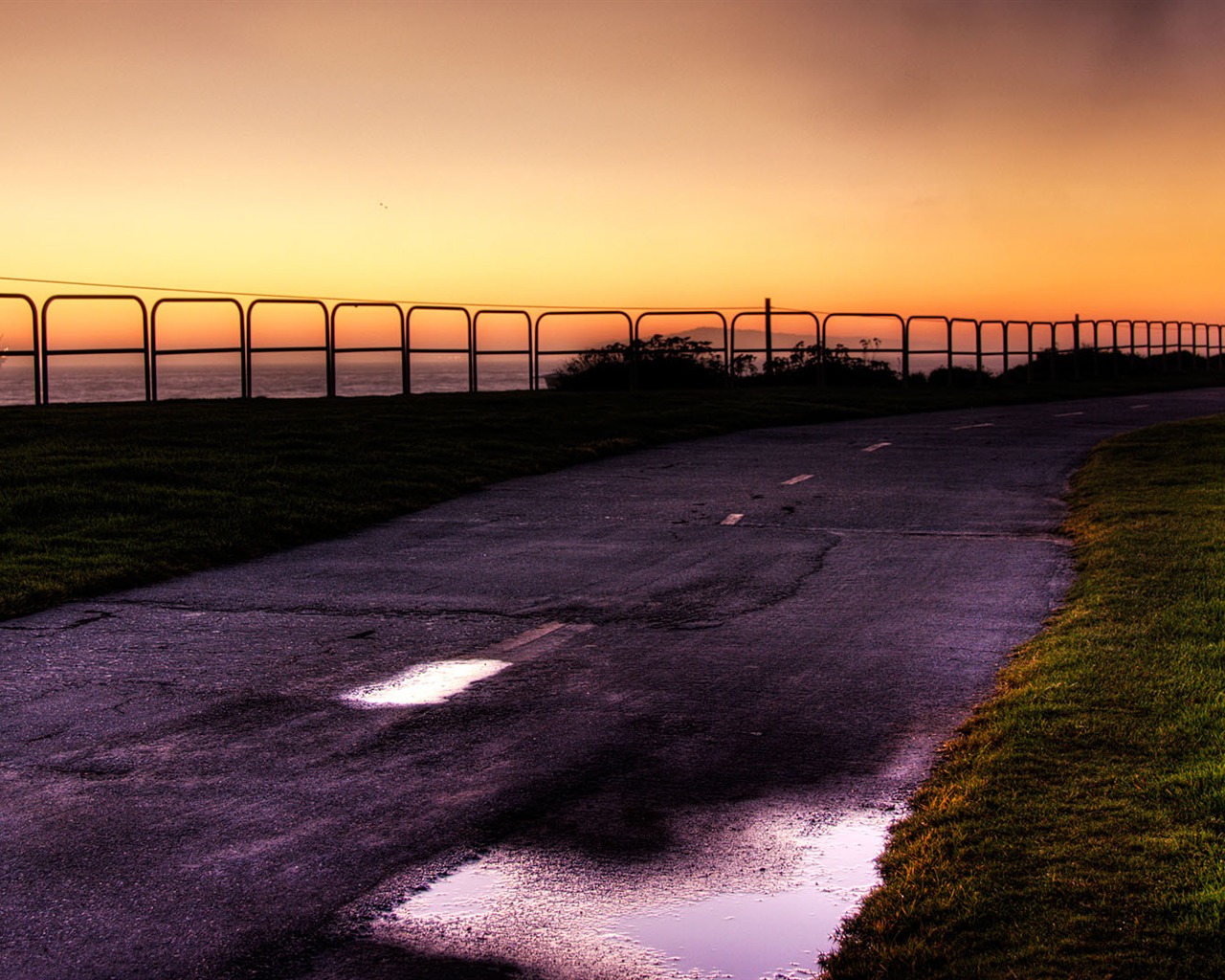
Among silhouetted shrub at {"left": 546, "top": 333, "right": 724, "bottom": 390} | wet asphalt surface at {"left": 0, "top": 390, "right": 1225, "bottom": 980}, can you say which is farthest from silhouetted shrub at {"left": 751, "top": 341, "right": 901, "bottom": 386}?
wet asphalt surface at {"left": 0, "top": 390, "right": 1225, "bottom": 980}

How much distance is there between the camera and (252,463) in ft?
48.4

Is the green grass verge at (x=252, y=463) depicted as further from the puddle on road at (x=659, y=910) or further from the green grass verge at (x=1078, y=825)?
the green grass verge at (x=1078, y=825)

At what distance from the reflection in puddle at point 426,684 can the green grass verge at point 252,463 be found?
3.06 metres

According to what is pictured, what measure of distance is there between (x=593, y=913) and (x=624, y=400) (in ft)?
74.4

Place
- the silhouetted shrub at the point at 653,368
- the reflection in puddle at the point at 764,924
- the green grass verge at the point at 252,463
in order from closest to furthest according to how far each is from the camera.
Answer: the reflection in puddle at the point at 764,924
the green grass verge at the point at 252,463
the silhouetted shrub at the point at 653,368

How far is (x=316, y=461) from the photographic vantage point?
1516 cm

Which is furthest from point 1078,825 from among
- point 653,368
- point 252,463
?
point 653,368

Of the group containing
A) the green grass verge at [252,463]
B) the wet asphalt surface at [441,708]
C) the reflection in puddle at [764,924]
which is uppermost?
the green grass verge at [252,463]

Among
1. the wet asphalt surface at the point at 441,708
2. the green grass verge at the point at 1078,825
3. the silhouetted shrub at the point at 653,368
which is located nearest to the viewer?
the green grass verge at the point at 1078,825

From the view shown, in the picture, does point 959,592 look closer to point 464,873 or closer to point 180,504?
point 464,873

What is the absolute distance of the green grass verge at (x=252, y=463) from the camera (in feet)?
33.2

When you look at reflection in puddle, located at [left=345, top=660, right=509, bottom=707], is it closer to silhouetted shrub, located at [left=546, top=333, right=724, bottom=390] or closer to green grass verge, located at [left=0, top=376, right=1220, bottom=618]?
green grass verge, located at [left=0, top=376, right=1220, bottom=618]

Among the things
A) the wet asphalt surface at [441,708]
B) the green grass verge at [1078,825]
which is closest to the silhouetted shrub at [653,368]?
the wet asphalt surface at [441,708]

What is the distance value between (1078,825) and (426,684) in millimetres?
3168
